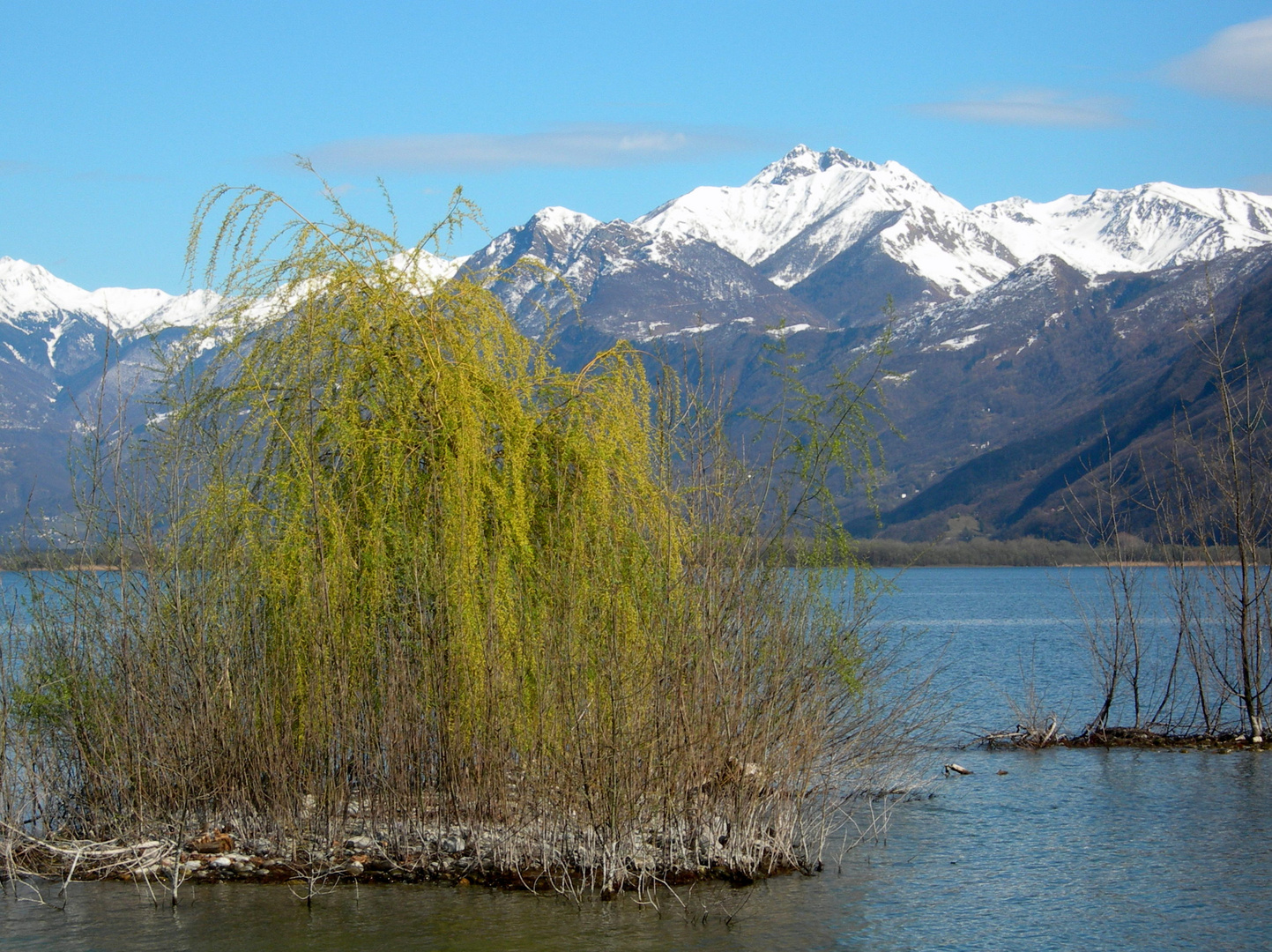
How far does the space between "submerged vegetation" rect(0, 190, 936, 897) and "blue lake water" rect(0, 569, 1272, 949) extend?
A: 0.40 m

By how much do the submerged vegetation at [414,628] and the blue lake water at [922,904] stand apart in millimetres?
399

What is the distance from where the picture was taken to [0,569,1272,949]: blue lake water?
1097 cm

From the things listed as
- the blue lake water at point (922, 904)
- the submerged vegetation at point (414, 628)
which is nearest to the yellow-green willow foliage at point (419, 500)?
the submerged vegetation at point (414, 628)

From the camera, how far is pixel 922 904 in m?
12.3

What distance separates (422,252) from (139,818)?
622 centimetres

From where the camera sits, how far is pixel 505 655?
11.9 metres

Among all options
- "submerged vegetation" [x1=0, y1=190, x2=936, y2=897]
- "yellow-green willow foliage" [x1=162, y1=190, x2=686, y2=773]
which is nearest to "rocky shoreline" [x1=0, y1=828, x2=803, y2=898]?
"submerged vegetation" [x1=0, y1=190, x2=936, y2=897]

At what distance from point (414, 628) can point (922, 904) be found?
5.65m

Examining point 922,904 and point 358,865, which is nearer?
point 358,865

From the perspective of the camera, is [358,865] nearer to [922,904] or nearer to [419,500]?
[419,500]

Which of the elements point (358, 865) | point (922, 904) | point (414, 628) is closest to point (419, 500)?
point (414, 628)

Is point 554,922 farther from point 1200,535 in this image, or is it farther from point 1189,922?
point 1200,535

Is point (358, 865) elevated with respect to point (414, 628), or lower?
lower

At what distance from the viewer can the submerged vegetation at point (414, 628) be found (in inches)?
451
